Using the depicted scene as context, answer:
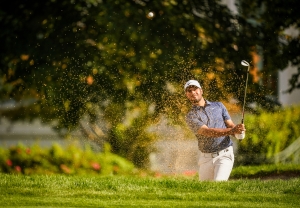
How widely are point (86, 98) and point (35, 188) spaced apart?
12.9ft

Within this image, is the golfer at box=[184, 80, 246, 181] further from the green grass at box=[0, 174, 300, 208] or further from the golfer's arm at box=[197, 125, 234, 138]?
the green grass at box=[0, 174, 300, 208]

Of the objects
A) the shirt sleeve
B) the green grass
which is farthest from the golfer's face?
the green grass

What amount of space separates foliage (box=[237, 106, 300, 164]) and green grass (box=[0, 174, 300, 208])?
3984 millimetres

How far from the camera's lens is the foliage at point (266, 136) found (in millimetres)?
10799

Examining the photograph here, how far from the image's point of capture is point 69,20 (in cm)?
1011

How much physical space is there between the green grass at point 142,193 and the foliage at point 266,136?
157 inches

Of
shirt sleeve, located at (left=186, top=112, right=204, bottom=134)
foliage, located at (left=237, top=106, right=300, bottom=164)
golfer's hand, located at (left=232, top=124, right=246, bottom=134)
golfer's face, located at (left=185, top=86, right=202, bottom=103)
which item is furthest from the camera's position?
foliage, located at (left=237, top=106, right=300, bottom=164)

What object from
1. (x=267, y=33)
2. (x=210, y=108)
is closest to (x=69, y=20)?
(x=267, y=33)

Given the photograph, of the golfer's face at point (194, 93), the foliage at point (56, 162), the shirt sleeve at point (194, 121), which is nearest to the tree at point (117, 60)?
the foliage at point (56, 162)

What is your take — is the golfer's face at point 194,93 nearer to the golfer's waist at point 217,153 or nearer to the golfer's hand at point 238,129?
the golfer's waist at point 217,153

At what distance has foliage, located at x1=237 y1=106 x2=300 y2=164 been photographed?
35.4 feet

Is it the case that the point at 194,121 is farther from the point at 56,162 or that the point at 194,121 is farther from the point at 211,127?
the point at 56,162

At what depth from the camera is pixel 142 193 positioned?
236 inches

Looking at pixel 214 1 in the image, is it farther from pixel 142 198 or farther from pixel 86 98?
pixel 142 198
